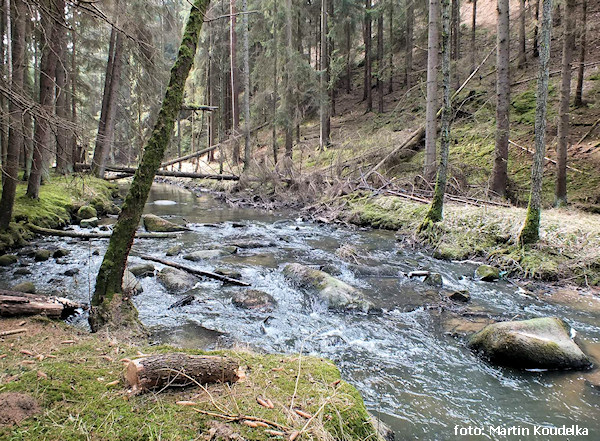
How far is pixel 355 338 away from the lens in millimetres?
4977

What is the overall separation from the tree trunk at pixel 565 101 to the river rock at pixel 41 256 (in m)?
13.6

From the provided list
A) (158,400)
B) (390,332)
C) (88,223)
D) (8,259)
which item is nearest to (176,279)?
(8,259)

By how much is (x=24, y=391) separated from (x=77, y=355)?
2.35 feet

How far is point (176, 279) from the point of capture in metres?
6.72

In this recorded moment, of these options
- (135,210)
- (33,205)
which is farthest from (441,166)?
(33,205)

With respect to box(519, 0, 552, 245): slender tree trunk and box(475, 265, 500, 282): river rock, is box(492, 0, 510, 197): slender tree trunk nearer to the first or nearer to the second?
box(519, 0, 552, 245): slender tree trunk

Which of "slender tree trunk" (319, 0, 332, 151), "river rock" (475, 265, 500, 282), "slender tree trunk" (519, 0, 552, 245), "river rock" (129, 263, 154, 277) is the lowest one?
"river rock" (475, 265, 500, 282)

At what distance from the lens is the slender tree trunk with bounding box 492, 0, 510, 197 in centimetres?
1108

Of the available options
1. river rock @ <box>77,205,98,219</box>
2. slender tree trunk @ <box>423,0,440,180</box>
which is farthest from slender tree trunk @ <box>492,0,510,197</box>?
river rock @ <box>77,205,98,219</box>

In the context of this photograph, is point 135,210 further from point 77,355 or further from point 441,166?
point 441,166

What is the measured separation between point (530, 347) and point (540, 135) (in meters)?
5.13

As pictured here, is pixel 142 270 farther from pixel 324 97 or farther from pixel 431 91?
pixel 324 97

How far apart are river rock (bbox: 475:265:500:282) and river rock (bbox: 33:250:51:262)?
30.2ft

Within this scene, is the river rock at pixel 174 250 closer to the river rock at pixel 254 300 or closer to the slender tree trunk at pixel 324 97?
the river rock at pixel 254 300
